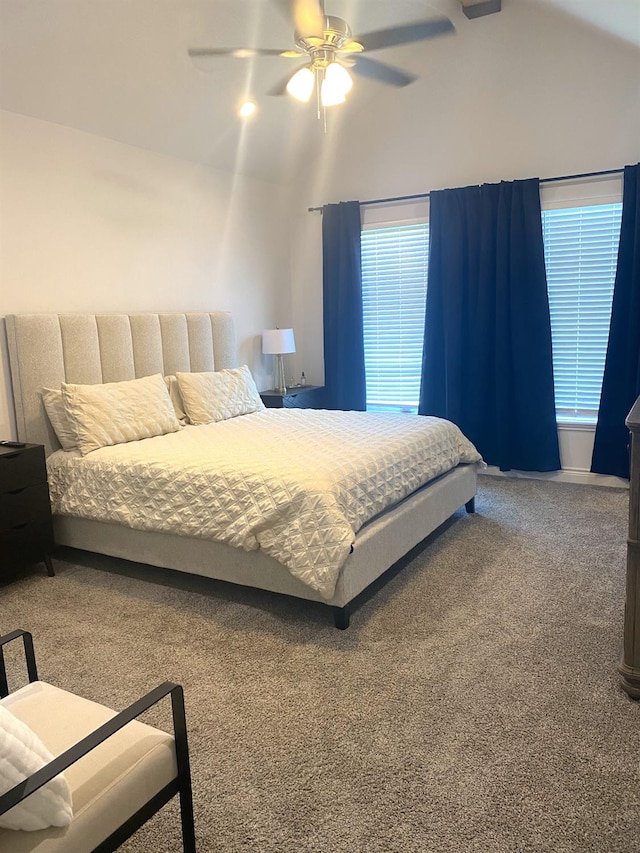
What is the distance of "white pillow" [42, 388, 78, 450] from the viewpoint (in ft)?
12.3

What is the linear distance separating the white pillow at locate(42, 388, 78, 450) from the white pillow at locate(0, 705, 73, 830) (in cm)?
270

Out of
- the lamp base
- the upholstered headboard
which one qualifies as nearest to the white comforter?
the upholstered headboard

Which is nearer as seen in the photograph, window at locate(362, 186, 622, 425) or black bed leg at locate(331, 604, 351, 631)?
black bed leg at locate(331, 604, 351, 631)

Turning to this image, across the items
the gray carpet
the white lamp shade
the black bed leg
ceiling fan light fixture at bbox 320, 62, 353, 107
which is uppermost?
ceiling fan light fixture at bbox 320, 62, 353, 107

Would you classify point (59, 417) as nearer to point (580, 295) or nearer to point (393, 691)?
point (393, 691)

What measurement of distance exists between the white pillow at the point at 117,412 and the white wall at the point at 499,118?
2.81 meters

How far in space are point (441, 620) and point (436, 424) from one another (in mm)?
1497

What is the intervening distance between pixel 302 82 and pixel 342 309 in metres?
2.65

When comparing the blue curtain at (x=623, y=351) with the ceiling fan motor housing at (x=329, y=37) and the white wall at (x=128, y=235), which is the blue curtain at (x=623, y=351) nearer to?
the ceiling fan motor housing at (x=329, y=37)

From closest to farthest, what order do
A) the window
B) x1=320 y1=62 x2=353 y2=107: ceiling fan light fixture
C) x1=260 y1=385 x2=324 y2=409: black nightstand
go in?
x1=320 y1=62 x2=353 y2=107: ceiling fan light fixture, the window, x1=260 y1=385 x2=324 y2=409: black nightstand

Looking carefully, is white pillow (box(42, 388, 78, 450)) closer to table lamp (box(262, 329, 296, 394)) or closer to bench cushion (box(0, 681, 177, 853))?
table lamp (box(262, 329, 296, 394))

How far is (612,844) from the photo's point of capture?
1654 millimetres

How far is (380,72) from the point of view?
3.53m

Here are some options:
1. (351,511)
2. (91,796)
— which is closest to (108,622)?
(351,511)
